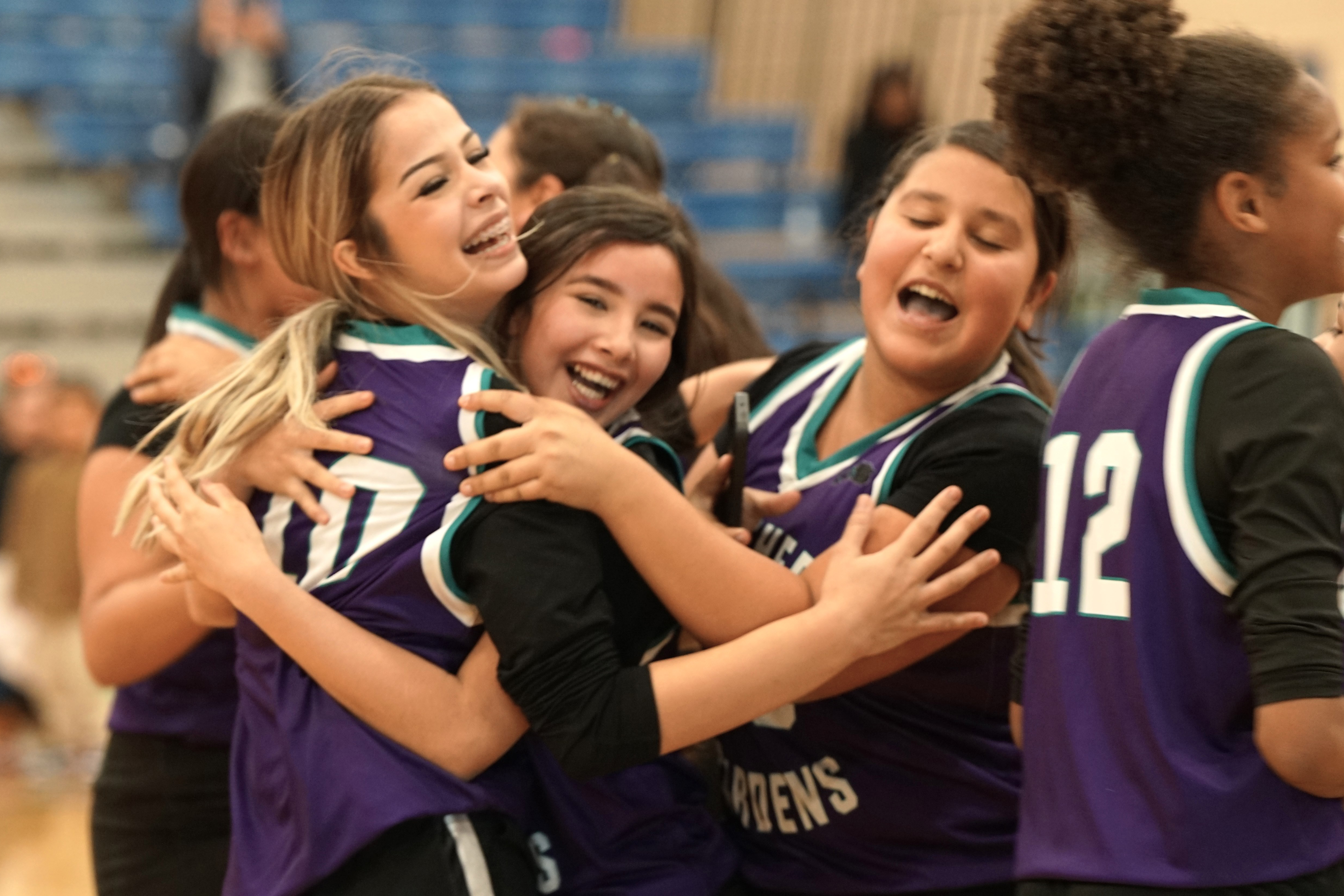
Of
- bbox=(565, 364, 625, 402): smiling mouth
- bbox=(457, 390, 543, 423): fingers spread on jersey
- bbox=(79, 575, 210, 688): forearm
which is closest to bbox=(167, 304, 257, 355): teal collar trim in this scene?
bbox=(79, 575, 210, 688): forearm

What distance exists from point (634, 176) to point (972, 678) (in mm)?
1087

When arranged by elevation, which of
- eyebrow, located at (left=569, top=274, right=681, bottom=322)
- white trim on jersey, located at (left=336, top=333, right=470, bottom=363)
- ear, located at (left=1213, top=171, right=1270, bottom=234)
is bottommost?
white trim on jersey, located at (left=336, top=333, right=470, bottom=363)

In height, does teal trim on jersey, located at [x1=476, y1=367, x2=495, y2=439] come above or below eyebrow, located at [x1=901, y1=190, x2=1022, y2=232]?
below

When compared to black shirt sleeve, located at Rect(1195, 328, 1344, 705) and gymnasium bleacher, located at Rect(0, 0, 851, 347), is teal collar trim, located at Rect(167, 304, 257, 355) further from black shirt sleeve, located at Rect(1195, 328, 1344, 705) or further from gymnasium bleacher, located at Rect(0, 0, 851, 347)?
gymnasium bleacher, located at Rect(0, 0, 851, 347)

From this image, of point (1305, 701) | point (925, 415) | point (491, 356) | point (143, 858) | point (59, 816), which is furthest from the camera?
point (59, 816)

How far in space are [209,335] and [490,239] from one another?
742 millimetres

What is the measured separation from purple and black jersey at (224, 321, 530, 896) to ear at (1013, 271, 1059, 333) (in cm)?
78

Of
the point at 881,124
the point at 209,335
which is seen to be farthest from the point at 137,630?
the point at 881,124

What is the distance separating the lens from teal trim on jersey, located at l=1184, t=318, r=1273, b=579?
54.2 inches

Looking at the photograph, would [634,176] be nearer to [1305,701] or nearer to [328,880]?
[328,880]

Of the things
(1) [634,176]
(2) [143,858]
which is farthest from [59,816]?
(1) [634,176]

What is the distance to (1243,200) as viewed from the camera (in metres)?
1.49

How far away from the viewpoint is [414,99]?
6.31ft

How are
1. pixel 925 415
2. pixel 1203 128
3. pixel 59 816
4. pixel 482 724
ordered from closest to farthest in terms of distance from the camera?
pixel 1203 128, pixel 482 724, pixel 925 415, pixel 59 816
